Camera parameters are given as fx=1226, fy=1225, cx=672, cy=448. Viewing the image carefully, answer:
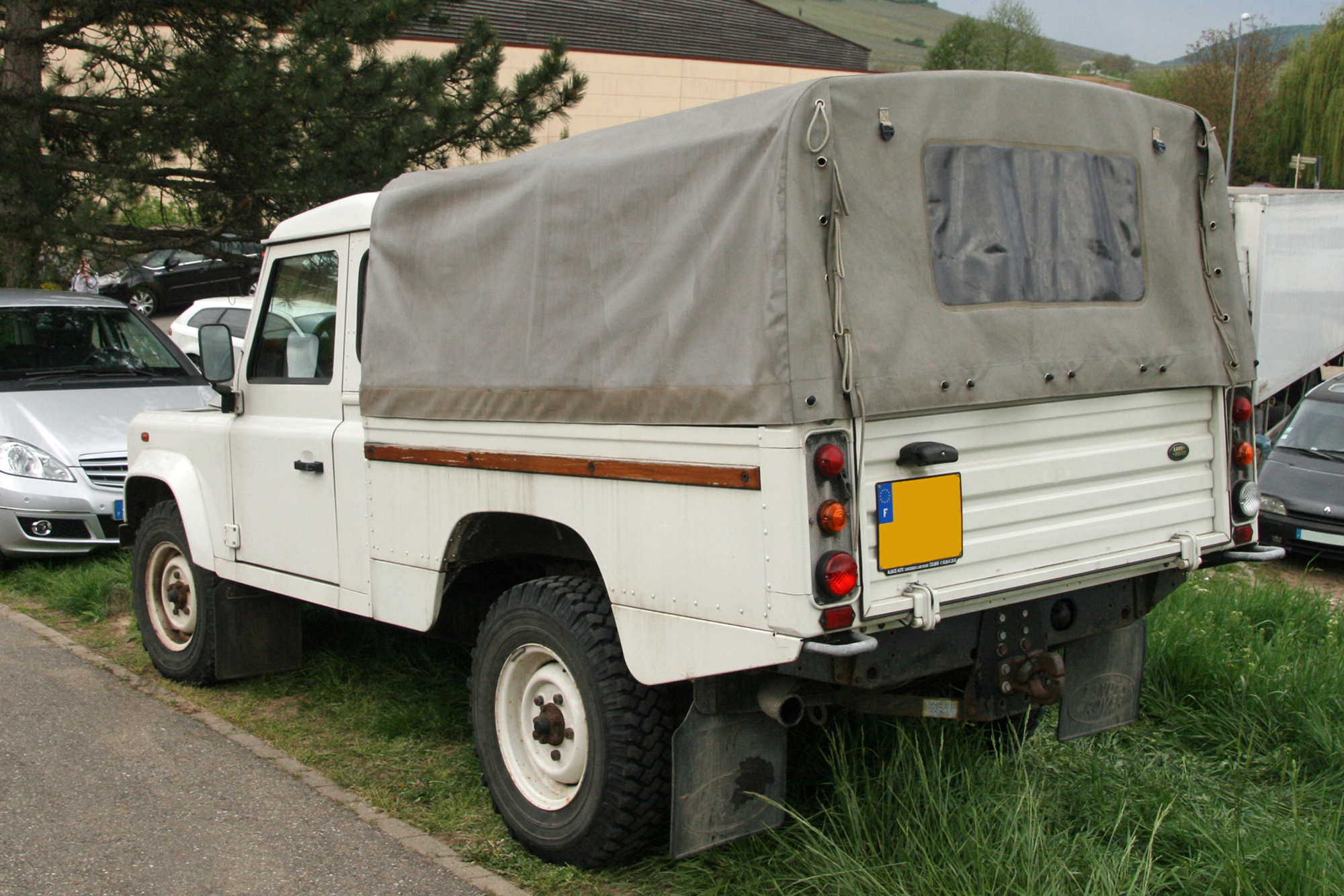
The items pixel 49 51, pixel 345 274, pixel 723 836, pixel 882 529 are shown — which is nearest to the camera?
pixel 882 529

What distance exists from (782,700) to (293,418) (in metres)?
2.62

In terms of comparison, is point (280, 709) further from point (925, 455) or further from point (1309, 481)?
point (1309, 481)

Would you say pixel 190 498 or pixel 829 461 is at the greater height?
pixel 829 461

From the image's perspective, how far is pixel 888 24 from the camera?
154m

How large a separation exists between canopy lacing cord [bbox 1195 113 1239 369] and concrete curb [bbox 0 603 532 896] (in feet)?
9.65

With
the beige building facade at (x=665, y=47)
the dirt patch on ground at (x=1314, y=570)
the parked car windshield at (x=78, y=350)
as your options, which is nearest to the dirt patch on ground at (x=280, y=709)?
the parked car windshield at (x=78, y=350)

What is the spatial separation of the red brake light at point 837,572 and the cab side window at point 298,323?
2.55 meters

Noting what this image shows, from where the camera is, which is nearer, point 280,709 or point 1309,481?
point 280,709

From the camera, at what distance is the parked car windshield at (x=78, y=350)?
28.1 feet

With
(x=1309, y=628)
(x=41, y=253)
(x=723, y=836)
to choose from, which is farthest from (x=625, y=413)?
(x=41, y=253)

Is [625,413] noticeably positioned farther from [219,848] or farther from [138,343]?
[138,343]

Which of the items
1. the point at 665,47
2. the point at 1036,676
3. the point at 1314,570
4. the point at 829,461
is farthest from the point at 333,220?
the point at 665,47

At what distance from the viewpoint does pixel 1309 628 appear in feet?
19.4

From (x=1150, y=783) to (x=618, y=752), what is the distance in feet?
5.82
